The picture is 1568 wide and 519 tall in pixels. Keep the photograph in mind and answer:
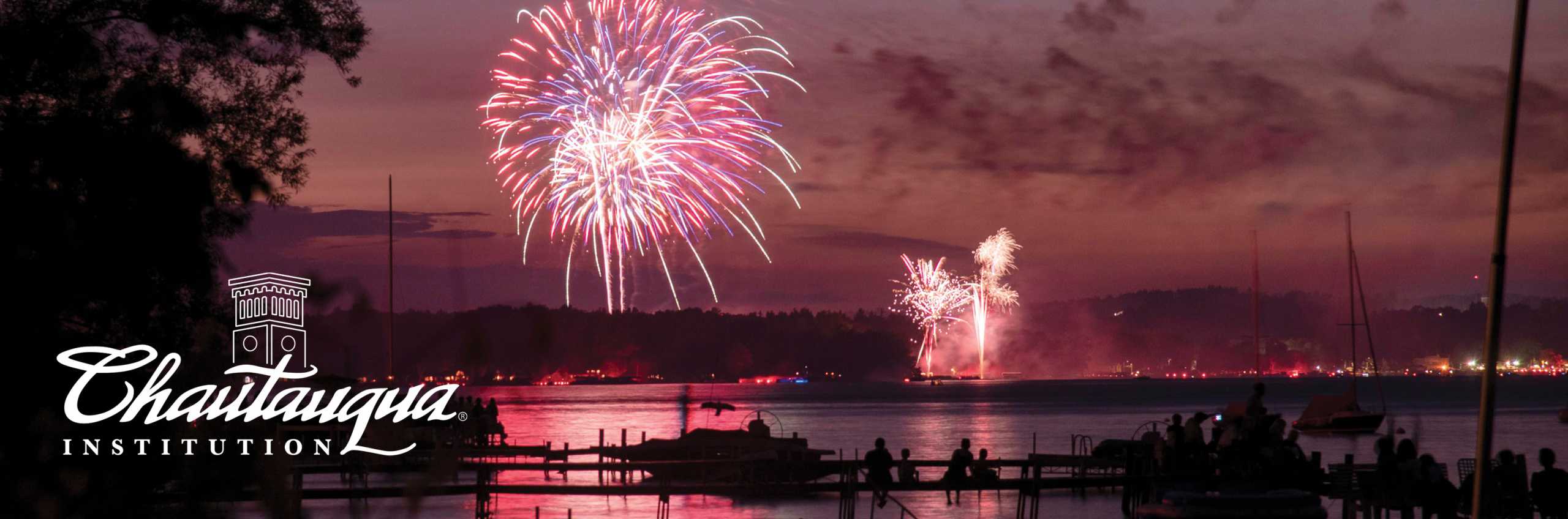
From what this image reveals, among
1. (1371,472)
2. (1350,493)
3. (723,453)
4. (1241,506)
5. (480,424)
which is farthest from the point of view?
(480,424)

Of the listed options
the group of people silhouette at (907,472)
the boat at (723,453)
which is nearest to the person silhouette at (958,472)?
the group of people silhouette at (907,472)

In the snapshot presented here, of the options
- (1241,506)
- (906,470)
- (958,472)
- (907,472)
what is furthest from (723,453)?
(1241,506)

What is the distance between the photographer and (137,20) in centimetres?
1539

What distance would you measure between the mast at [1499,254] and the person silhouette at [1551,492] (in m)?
11.3

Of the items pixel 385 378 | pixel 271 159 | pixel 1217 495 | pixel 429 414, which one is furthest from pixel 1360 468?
pixel 385 378

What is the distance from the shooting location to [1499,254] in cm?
959

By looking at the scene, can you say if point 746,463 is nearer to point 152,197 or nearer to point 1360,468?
point 1360,468

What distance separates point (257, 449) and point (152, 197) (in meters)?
6.79

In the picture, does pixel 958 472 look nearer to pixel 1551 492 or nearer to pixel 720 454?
pixel 1551 492

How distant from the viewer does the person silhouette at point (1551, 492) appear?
19578 mm

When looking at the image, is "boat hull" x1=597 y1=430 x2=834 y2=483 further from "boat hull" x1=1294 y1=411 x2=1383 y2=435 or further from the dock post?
"boat hull" x1=1294 y1=411 x2=1383 y2=435

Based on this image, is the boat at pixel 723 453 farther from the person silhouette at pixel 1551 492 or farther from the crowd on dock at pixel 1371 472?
the person silhouette at pixel 1551 492

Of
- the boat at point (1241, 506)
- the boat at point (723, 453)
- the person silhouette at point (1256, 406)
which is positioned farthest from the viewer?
the boat at point (723, 453)

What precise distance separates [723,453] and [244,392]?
113 feet
